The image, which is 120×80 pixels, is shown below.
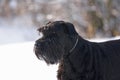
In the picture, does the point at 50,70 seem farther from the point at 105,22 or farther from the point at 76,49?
the point at 105,22

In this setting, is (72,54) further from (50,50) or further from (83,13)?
(83,13)

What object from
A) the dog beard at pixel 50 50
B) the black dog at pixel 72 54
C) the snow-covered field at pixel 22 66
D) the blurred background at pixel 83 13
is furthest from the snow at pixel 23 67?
the blurred background at pixel 83 13

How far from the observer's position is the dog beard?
5.51 metres

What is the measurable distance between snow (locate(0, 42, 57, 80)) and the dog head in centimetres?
176

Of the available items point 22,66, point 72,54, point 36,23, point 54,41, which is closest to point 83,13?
point 36,23

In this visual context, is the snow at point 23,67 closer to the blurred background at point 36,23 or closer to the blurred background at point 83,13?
the blurred background at point 36,23

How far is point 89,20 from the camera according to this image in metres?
16.3

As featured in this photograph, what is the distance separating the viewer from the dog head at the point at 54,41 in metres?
5.52

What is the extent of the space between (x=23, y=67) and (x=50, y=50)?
9.84 ft

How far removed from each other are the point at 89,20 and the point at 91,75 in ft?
35.1

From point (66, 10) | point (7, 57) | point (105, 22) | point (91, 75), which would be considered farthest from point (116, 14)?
point (91, 75)

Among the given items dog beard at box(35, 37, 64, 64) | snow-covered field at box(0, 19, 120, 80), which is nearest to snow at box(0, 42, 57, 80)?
snow-covered field at box(0, 19, 120, 80)

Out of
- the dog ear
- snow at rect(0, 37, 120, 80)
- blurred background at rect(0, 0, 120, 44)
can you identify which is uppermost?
blurred background at rect(0, 0, 120, 44)

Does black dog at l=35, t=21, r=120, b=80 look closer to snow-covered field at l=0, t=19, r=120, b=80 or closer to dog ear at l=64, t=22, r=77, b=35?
dog ear at l=64, t=22, r=77, b=35
